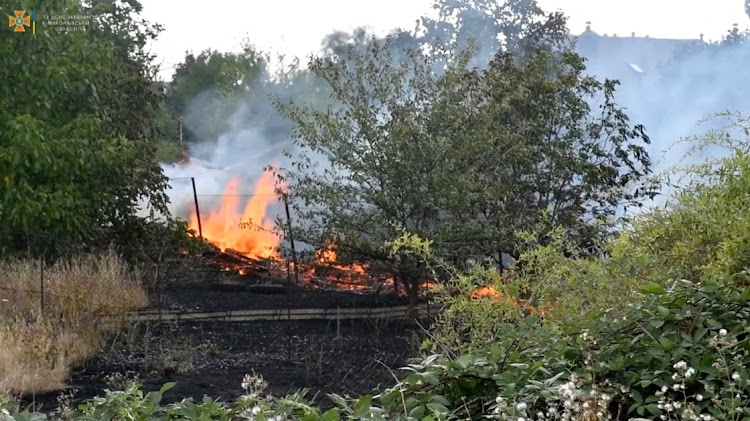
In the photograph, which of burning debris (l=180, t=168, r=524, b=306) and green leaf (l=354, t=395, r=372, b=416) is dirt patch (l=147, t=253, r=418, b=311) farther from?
green leaf (l=354, t=395, r=372, b=416)

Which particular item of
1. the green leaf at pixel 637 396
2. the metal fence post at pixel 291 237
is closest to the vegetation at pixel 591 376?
the green leaf at pixel 637 396

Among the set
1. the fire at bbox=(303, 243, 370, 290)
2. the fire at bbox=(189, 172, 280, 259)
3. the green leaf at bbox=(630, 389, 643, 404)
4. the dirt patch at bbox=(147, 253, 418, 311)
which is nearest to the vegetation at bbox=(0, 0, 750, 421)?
the green leaf at bbox=(630, 389, 643, 404)

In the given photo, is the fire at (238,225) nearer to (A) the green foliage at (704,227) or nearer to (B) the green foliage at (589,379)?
(A) the green foliage at (704,227)

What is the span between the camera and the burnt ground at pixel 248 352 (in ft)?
28.2

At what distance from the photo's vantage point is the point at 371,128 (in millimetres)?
11922

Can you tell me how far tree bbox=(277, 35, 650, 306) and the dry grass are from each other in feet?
8.12

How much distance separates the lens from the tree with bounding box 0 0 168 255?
11938 millimetres

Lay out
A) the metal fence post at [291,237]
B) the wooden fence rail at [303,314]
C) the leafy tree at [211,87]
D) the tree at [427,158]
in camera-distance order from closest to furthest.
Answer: the tree at [427,158], the wooden fence rail at [303,314], the metal fence post at [291,237], the leafy tree at [211,87]

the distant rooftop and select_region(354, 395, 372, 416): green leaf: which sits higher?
the distant rooftop

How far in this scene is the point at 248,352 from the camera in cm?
1054

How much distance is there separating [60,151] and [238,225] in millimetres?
6352

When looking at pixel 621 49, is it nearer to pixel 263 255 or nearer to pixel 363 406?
pixel 263 255

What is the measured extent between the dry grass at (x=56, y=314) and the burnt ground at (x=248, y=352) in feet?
0.56

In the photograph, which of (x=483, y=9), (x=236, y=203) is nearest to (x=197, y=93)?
(x=483, y=9)
